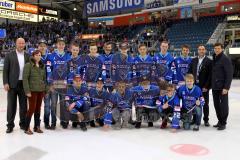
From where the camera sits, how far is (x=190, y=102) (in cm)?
516

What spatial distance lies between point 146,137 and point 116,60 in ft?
5.07

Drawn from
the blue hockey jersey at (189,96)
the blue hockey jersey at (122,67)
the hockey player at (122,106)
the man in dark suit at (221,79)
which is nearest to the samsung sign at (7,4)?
the blue hockey jersey at (122,67)

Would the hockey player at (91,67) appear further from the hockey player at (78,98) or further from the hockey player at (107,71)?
the hockey player at (78,98)

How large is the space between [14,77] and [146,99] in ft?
6.79

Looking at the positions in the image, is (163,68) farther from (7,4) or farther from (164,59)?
(7,4)

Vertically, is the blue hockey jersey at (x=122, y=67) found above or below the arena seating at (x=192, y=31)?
below

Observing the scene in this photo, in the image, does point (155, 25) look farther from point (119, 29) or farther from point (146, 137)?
point (146, 137)

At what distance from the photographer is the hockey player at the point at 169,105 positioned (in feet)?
16.6

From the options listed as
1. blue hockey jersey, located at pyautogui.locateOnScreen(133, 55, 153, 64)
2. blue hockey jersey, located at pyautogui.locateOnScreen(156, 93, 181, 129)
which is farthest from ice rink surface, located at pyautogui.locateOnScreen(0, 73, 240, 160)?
blue hockey jersey, located at pyautogui.locateOnScreen(133, 55, 153, 64)

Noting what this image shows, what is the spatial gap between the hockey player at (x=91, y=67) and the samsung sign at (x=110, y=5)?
1704cm

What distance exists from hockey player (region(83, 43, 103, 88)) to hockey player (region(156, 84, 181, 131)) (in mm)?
1117

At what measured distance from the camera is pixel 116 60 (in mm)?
5574

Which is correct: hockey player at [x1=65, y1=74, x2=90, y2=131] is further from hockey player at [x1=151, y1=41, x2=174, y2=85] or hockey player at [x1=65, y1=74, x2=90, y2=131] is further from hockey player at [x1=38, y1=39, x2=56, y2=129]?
hockey player at [x1=151, y1=41, x2=174, y2=85]

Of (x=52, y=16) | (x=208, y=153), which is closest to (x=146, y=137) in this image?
(x=208, y=153)
